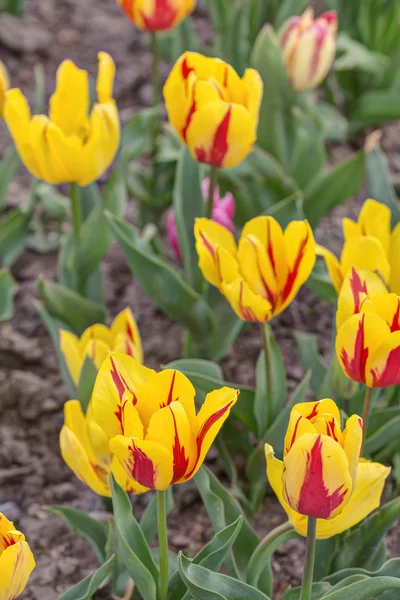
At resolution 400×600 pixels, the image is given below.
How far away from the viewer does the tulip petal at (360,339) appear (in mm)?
1116

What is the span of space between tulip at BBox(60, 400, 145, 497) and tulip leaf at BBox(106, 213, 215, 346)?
334 mm

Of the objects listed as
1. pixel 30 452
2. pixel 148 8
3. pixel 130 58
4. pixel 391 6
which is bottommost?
pixel 30 452

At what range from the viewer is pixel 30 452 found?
182 centimetres

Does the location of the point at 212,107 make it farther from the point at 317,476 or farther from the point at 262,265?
the point at 317,476

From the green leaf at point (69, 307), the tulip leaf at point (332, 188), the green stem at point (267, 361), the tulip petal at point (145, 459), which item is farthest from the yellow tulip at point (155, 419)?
the tulip leaf at point (332, 188)

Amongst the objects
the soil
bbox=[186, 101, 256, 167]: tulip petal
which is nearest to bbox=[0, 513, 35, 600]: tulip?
the soil

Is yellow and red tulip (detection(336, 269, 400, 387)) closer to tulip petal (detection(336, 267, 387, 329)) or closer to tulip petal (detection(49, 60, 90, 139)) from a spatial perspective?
tulip petal (detection(336, 267, 387, 329))

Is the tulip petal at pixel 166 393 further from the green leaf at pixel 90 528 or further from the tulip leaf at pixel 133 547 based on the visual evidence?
the green leaf at pixel 90 528

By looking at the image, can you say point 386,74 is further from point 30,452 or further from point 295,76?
point 30,452

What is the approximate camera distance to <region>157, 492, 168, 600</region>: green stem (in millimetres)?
1133

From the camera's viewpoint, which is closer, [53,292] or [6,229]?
[53,292]

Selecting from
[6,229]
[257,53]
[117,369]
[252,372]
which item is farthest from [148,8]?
[117,369]

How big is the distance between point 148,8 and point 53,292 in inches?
23.0

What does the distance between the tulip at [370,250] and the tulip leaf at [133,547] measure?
410 millimetres
